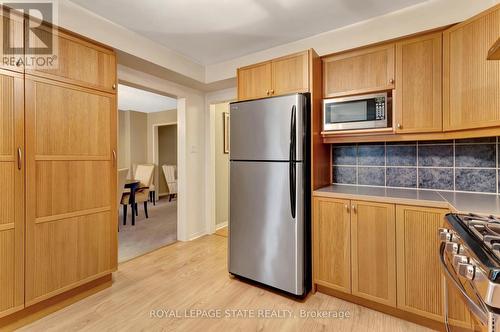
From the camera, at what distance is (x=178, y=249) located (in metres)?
3.19

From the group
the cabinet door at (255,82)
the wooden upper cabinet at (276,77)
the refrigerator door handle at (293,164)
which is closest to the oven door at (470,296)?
the refrigerator door handle at (293,164)

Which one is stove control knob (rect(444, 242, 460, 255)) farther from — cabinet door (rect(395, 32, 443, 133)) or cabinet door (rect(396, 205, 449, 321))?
cabinet door (rect(395, 32, 443, 133))

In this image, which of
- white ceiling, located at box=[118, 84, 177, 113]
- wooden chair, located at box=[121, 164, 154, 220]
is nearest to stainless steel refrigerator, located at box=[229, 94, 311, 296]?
wooden chair, located at box=[121, 164, 154, 220]

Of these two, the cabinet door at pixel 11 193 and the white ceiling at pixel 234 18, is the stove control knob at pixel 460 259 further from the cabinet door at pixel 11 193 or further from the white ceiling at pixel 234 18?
the cabinet door at pixel 11 193

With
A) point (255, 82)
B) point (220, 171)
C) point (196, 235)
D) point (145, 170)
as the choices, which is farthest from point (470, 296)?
point (145, 170)

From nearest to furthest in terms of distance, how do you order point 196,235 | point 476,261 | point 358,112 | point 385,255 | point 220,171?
point 476,261 < point 385,255 < point 358,112 < point 196,235 < point 220,171

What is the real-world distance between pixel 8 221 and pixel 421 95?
10.0 ft

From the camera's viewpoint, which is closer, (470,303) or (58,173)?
(470,303)

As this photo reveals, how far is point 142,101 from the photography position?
17.8ft

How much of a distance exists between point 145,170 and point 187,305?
3836 mm

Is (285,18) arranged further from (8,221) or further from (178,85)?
(8,221)

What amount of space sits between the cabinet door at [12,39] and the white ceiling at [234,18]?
0.46 metres

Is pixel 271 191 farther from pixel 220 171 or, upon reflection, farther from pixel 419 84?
pixel 220 171

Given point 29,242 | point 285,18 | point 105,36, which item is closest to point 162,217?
point 29,242
